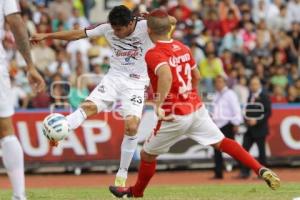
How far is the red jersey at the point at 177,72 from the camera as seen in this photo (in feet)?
38.7

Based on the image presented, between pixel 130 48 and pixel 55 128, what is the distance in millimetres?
1988

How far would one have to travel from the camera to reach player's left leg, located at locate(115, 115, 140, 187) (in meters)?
13.9

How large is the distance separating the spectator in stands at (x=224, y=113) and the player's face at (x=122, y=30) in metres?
6.27

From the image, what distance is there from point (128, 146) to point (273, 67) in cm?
1091

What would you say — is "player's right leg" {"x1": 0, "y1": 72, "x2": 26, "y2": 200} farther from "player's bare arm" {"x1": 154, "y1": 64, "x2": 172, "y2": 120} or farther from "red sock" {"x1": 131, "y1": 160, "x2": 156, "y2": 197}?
"red sock" {"x1": 131, "y1": 160, "x2": 156, "y2": 197}

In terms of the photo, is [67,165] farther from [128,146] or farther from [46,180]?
[128,146]

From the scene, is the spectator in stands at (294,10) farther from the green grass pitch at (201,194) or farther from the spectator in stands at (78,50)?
the green grass pitch at (201,194)

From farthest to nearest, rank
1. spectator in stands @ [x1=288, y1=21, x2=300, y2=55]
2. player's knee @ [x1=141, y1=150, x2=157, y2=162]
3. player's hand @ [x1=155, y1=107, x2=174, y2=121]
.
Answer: spectator in stands @ [x1=288, y1=21, x2=300, y2=55] → player's knee @ [x1=141, y1=150, x2=157, y2=162] → player's hand @ [x1=155, y1=107, x2=174, y2=121]

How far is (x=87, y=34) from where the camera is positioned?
46.6 ft

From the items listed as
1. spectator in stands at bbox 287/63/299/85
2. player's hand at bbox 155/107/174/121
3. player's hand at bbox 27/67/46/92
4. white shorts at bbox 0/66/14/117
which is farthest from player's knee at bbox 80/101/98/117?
spectator in stands at bbox 287/63/299/85

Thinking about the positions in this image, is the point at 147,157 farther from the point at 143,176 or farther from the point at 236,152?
the point at 236,152

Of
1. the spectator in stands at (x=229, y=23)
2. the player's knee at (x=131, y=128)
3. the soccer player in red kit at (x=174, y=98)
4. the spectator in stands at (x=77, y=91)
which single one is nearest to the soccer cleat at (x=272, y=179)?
the soccer player in red kit at (x=174, y=98)

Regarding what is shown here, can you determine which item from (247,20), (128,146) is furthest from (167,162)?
(128,146)

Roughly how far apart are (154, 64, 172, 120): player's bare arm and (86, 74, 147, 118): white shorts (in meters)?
2.47
